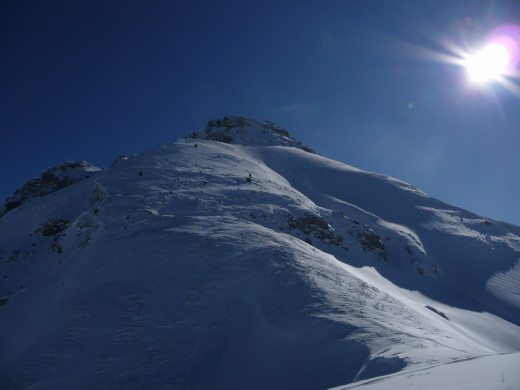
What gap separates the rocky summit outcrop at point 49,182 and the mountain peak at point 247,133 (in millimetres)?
26522

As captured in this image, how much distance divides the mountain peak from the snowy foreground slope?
1332 inches

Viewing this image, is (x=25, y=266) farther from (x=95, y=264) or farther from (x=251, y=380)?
(x=251, y=380)

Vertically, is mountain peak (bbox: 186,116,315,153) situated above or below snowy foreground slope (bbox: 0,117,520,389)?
above

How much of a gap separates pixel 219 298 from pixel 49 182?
48529 millimetres

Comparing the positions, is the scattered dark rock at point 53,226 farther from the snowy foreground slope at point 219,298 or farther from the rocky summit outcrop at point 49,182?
the rocky summit outcrop at point 49,182

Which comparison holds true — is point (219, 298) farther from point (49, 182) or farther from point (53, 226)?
point (49, 182)

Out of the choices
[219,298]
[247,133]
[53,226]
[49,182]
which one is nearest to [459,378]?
[219,298]

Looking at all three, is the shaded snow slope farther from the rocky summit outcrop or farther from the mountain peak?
the mountain peak

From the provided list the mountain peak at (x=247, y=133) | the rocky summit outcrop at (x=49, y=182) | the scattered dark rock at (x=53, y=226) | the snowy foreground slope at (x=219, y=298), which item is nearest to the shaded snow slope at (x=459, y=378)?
the snowy foreground slope at (x=219, y=298)

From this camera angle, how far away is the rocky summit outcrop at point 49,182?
157 ft

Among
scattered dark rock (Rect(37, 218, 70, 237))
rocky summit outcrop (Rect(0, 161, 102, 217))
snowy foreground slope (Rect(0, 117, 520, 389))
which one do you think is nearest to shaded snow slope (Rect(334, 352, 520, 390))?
snowy foreground slope (Rect(0, 117, 520, 389))

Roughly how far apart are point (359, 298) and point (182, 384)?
8.42 m

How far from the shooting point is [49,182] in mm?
49531

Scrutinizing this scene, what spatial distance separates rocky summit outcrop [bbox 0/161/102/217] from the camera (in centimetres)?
4772
